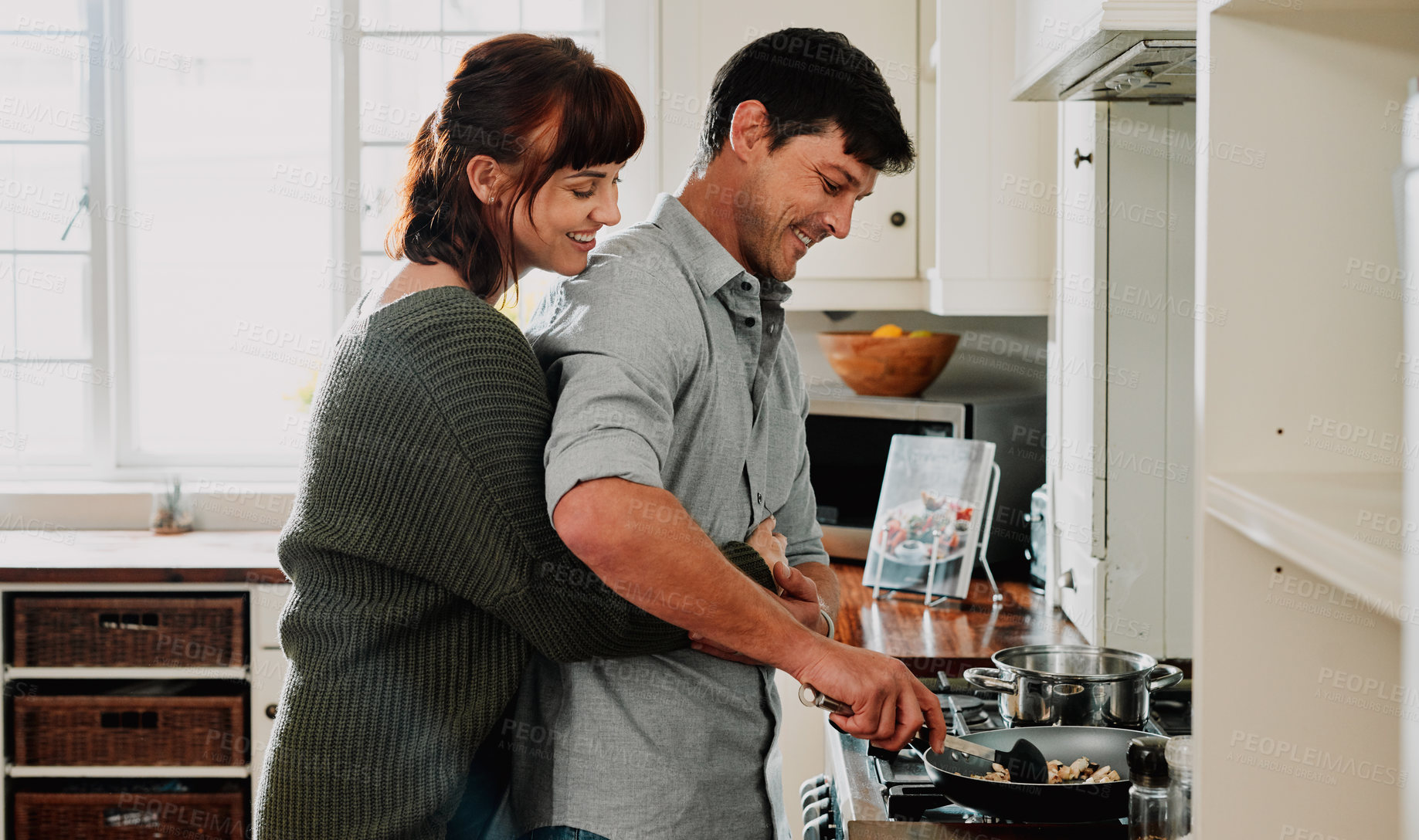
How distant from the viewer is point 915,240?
2748 millimetres

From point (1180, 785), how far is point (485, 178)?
0.85 meters

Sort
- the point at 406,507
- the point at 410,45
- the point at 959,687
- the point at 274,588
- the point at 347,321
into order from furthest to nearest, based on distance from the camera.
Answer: the point at 410,45 < the point at 274,588 < the point at 959,687 < the point at 347,321 < the point at 406,507

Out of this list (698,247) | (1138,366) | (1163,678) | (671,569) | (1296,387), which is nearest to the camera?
(1296,387)

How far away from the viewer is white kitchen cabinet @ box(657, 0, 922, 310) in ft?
8.95

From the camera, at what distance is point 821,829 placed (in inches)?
63.3

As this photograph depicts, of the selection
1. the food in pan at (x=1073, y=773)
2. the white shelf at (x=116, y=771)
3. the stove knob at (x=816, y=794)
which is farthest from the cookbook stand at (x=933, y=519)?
the white shelf at (x=116, y=771)

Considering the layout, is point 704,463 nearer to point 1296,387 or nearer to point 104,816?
point 1296,387

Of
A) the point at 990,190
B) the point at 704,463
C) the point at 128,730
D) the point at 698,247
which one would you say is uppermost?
the point at 990,190

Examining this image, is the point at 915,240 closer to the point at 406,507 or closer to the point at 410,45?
the point at 410,45

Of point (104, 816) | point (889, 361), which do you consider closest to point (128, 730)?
point (104, 816)

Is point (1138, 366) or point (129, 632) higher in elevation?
point (1138, 366)

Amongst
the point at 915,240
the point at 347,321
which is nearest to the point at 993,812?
the point at 347,321

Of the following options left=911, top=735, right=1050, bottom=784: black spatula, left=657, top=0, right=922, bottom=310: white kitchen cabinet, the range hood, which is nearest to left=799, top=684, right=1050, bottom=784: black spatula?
left=911, top=735, right=1050, bottom=784: black spatula

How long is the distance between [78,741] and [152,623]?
0.96ft
